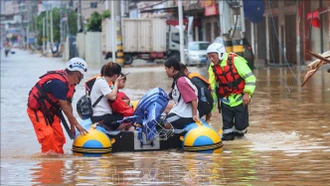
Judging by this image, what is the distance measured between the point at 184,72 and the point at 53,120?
6.05 ft

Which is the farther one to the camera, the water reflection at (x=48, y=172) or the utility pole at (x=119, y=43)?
the utility pole at (x=119, y=43)

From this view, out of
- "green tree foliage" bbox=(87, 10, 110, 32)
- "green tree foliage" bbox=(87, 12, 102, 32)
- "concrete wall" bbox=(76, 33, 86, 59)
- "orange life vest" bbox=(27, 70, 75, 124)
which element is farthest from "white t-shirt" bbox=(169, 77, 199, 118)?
"concrete wall" bbox=(76, 33, 86, 59)

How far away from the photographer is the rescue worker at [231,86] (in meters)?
12.0

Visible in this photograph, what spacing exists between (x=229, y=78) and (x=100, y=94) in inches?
70.9

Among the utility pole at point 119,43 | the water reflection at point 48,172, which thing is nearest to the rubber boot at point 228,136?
the water reflection at point 48,172

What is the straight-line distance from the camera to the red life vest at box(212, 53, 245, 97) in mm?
12023

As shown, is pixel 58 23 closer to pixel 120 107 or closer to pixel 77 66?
pixel 120 107

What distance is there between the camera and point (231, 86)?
1209 cm

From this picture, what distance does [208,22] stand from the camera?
2464 inches

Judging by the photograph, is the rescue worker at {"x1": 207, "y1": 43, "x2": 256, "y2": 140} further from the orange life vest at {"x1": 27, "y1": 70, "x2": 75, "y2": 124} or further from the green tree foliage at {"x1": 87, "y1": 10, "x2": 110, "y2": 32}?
the green tree foliage at {"x1": 87, "y1": 10, "x2": 110, "y2": 32}

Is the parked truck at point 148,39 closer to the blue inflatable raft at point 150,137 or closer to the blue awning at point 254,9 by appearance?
the blue awning at point 254,9

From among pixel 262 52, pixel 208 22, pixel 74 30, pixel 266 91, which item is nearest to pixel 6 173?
pixel 266 91

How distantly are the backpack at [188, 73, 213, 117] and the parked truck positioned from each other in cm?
3902

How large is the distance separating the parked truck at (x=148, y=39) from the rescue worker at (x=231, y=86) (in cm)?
3863
